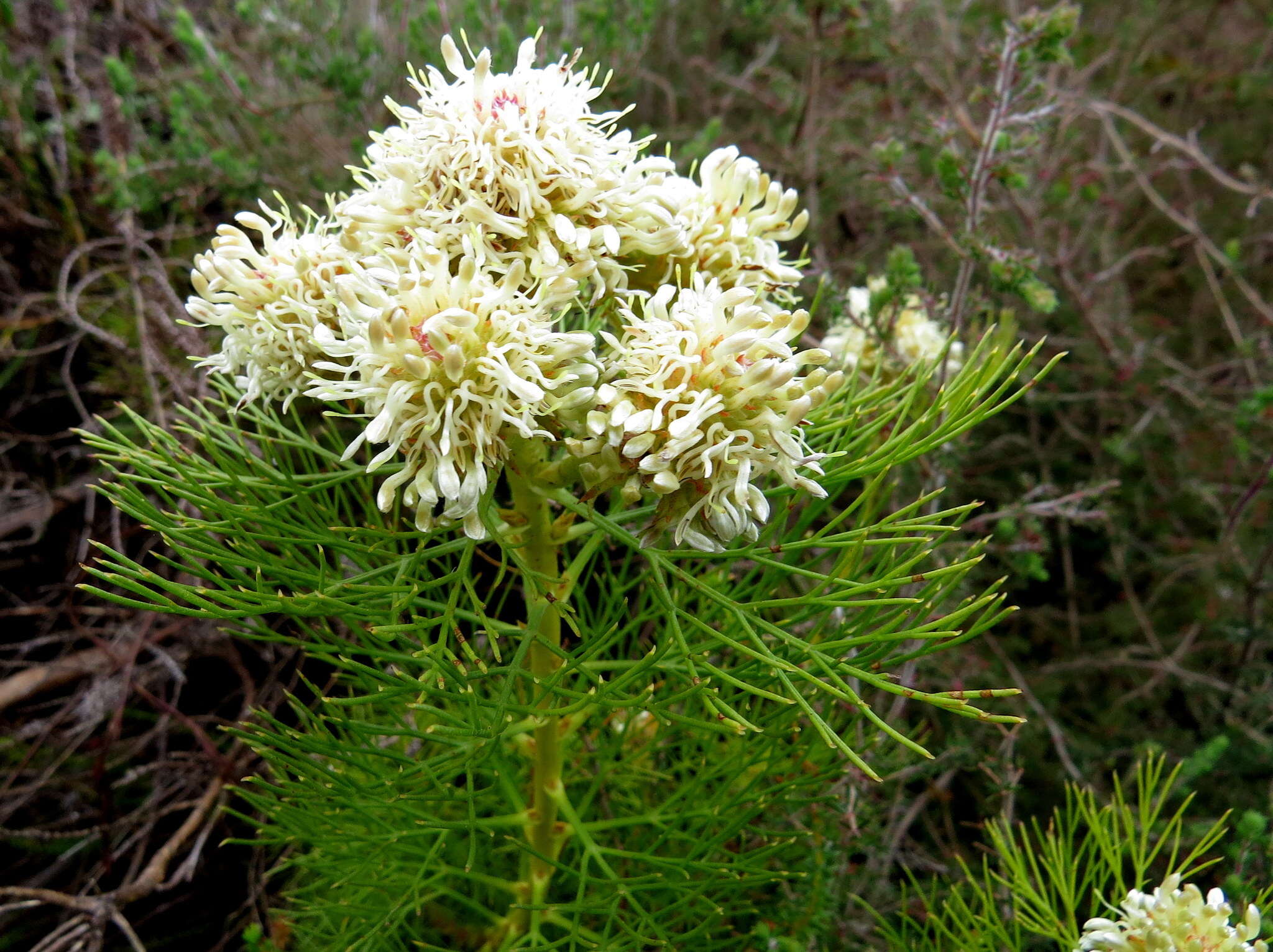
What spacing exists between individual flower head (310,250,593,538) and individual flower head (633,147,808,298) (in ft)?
0.80

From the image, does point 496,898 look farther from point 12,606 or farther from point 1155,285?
point 1155,285

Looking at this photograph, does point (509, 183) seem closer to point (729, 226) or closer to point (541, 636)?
point (729, 226)

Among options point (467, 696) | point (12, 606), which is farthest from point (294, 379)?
point (12, 606)

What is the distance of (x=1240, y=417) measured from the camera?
1869 millimetres

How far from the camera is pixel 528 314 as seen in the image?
93cm

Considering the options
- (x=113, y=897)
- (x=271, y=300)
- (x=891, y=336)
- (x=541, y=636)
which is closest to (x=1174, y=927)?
(x=541, y=636)

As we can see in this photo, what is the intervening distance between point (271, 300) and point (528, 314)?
0.35 m

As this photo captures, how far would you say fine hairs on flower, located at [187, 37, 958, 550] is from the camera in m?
0.90

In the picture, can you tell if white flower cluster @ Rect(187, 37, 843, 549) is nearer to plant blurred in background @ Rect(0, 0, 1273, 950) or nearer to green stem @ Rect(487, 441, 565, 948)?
Answer: green stem @ Rect(487, 441, 565, 948)

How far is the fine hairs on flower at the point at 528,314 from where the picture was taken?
90 cm

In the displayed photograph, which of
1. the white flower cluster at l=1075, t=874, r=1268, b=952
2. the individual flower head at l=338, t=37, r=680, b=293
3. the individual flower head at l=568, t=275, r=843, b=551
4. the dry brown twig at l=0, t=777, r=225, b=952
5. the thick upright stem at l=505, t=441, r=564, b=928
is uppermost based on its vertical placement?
the individual flower head at l=338, t=37, r=680, b=293

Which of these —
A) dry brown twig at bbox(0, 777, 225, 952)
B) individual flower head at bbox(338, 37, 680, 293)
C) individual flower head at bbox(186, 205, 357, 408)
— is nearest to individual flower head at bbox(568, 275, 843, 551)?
individual flower head at bbox(338, 37, 680, 293)

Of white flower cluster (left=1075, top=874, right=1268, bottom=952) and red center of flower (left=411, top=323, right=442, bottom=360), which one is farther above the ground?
red center of flower (left=411, top=323, right=442, bottom=360)

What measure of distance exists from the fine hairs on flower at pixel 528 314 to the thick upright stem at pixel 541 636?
9 centimetres
